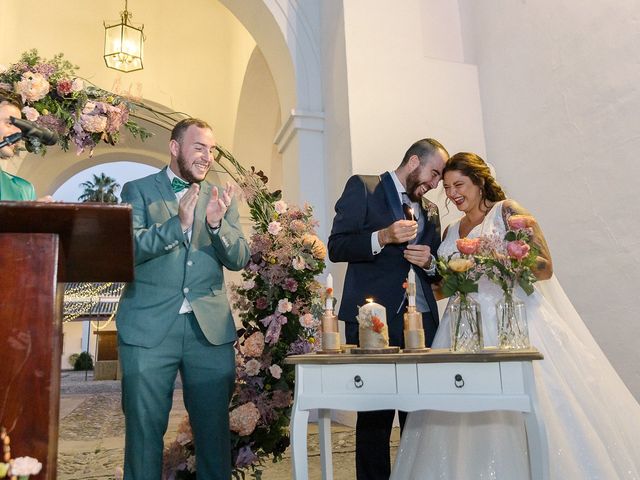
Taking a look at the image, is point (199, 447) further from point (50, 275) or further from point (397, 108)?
point (397, 108)

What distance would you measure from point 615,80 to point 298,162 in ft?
8.23

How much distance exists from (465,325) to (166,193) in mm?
1315

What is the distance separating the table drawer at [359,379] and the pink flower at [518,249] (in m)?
0.62

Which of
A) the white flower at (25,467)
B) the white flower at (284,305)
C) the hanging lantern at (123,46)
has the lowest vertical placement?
the white flower at (25,467)

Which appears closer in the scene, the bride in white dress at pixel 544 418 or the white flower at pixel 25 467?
the white flower at pixel 25 467

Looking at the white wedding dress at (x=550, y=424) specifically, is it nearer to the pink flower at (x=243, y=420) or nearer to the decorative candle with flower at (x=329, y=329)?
the decorative candle with flower at (x=329, y=329)

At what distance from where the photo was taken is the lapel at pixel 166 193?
7.63ft

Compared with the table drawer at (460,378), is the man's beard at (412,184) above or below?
above

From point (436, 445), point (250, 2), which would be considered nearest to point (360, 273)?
point (436, 445)

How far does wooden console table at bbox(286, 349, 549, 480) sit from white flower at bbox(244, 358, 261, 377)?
1.24 m

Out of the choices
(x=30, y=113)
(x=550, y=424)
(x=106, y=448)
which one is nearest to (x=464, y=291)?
(x=550, y=424)

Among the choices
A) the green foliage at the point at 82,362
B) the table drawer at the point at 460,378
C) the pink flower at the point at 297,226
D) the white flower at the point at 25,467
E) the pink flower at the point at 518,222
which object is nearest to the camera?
the white flower at the point at 25,467

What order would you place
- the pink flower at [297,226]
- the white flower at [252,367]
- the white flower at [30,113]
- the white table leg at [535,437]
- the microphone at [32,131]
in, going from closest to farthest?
1. the microphone at [32,131]
2. the white table leg at [535,437]
3. the white flower at [30,113]
4. the white flower at [252,367]
5. the pink flower at [297,226]

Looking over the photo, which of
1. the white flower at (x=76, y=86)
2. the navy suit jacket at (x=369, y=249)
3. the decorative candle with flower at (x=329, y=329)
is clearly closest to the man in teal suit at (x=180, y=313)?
the decorative candle with flower at (x=329, y=329)
